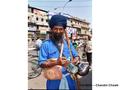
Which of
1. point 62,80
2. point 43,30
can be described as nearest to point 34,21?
point 43,30

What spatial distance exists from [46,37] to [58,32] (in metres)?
0.09

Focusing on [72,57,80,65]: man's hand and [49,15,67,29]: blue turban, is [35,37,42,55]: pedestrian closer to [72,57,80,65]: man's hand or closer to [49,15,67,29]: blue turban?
[49,15,67,29]: blue turban

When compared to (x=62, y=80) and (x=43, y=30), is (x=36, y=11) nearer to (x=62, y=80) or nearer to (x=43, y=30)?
(x=43, y=30)

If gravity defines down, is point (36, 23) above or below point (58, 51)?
above

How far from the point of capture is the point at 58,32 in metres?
5.93

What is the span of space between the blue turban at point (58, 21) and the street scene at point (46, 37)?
2 cm

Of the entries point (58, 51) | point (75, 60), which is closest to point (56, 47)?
point (58, 51)

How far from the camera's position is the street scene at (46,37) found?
233 inches

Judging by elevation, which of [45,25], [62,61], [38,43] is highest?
[45,25]

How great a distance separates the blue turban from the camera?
19.4 feet

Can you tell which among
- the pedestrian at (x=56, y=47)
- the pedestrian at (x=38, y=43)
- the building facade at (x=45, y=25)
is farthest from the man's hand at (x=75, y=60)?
the pedestrian at (x=38, y=43)

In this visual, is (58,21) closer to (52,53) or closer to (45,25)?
(45,25)
